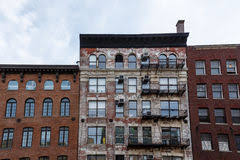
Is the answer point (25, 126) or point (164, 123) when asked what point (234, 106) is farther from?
point (25, 126)

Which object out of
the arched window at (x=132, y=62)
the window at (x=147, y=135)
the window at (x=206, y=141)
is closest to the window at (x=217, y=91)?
the window at (x=206, y=141)

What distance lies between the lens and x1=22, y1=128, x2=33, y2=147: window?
25.7 meters

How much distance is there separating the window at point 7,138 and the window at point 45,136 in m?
3.34

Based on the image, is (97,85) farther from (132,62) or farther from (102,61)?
(132,62)

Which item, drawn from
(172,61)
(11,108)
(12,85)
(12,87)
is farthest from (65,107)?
(172,61)

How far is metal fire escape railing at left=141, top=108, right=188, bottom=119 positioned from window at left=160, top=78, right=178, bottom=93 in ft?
8.42

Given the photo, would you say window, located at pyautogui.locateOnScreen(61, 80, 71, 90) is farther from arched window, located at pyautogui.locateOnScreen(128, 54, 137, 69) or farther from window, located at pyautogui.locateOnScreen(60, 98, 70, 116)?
arched window, located at pyautogui.locateOnScreen(128, 54, 137, 69)

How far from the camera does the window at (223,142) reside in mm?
26125

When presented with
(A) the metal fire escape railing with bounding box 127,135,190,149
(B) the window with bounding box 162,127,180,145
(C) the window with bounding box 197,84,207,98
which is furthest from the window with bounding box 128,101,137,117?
(C) the window with bounding box 197,84,207,98

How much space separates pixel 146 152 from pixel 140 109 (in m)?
4.80

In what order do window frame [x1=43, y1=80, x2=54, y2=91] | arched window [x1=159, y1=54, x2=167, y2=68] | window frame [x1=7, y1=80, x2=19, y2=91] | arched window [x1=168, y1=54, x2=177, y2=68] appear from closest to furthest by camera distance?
window frame [x1=7, y1=80, x2=19, y2=91]
window frame [x1=43, y1=80, x2=54, y2=91]
arched window [x1=159, y1=54, x2=167, y2=68]
arched window [x1=168, y1=54, x2=177, y2=68]

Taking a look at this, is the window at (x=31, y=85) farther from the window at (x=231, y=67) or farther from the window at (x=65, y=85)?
the window at (x=231, y=67)

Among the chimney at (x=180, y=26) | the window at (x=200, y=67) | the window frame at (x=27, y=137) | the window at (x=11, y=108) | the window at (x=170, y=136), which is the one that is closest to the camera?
the window frame at (x=27, y=137)

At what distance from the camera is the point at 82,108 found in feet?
88.5
